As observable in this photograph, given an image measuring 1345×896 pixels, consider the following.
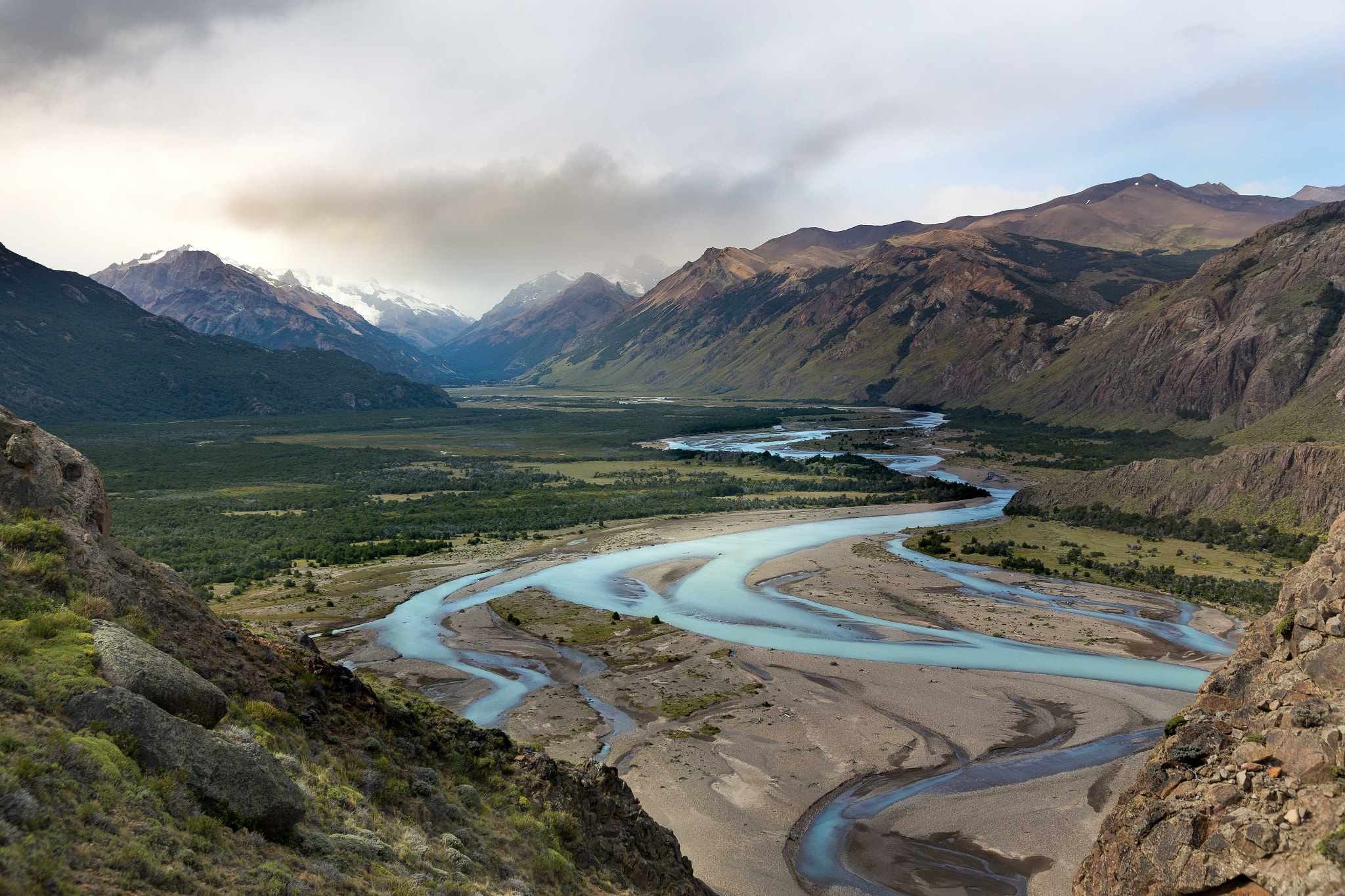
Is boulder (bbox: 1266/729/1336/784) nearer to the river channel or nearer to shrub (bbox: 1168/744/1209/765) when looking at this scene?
shrub (bbox: 1168/744/1209/765)

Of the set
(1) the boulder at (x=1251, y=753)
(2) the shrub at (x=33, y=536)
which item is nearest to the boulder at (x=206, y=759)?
(2) the shrub at (x=33, y=536)

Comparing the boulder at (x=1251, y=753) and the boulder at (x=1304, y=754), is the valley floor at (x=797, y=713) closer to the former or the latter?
the boulder at (x=1251, y=753)

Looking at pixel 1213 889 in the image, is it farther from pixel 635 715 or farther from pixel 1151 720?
pixel 635 715

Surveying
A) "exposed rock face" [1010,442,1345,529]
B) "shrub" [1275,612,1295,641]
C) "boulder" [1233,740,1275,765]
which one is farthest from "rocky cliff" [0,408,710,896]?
"exposed rock face" [1010,442,1345,529]

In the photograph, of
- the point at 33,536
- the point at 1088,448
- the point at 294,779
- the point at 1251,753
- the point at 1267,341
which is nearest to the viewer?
the point at 294,779

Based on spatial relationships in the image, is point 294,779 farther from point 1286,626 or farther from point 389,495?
point 389,495

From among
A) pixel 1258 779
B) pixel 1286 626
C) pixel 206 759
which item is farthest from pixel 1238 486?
pixel 206 759
